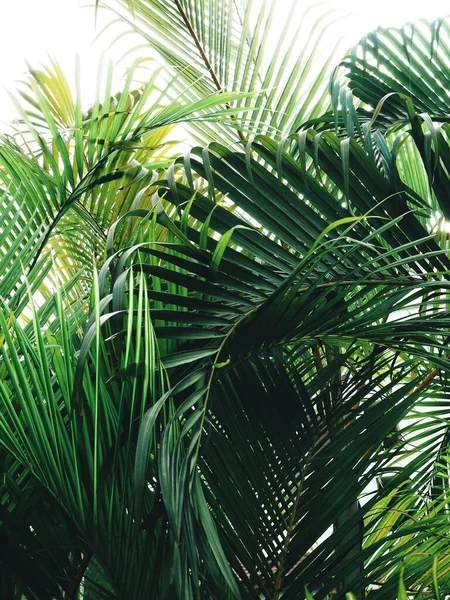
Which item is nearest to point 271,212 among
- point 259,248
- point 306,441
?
point 259,248

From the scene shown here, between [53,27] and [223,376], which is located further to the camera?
[53,27]

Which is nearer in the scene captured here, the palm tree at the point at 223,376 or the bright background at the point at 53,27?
the palm tree at the point at 223,376

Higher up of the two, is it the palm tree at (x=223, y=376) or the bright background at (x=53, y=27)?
the bright background at (x=53, y=27)

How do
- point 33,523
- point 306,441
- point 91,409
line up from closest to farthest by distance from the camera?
point 91,409 < point 33,523 < point 306,441

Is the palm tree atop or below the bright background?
below

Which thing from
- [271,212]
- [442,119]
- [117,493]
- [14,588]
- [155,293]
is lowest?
[14,588]

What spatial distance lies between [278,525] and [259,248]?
1.15ft

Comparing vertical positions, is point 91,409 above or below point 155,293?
below

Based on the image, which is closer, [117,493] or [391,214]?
[117,493]

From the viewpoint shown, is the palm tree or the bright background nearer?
the palm tree

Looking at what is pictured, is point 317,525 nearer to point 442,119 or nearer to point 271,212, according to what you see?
point 271,212

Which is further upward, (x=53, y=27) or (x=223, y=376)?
(x=53, y=27)

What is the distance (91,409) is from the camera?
0.71 metres

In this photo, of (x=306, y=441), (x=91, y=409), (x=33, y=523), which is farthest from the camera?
(x=306, y=441)
